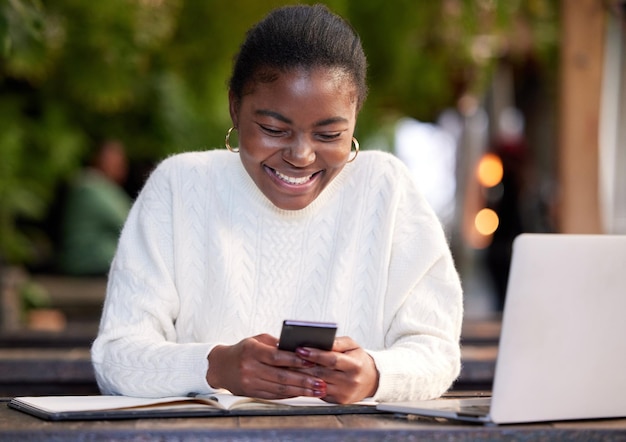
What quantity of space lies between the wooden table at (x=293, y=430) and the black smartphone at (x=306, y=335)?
0.51ft

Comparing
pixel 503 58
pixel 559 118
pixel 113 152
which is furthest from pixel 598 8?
pixel 503 58

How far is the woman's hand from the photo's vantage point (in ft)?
7.38

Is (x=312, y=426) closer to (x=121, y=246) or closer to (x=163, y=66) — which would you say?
(x=121, y=246)

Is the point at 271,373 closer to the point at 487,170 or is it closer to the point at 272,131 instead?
the point at 272,131

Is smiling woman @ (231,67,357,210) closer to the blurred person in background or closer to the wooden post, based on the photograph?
the wooden post

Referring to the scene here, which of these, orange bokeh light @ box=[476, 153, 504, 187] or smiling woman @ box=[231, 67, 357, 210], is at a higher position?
orange bokeh light @ box=[476, 153, 504, 187]

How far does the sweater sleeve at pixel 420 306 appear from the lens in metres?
2.51

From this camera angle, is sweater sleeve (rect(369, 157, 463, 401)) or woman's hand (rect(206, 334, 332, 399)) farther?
sweater sleeve (rect(369, 157, 463, 401))

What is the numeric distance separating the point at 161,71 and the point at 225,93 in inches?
55.0

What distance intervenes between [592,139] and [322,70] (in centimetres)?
329

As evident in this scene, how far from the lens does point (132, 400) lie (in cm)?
228

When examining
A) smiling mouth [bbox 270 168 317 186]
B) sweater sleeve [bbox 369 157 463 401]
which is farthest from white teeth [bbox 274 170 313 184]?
sweater sleeve [bbox 369 157 463 401]

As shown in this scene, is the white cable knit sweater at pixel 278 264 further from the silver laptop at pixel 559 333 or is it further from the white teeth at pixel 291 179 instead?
the silver laptop at pixel 559 333

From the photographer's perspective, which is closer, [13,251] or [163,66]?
[13,251]
